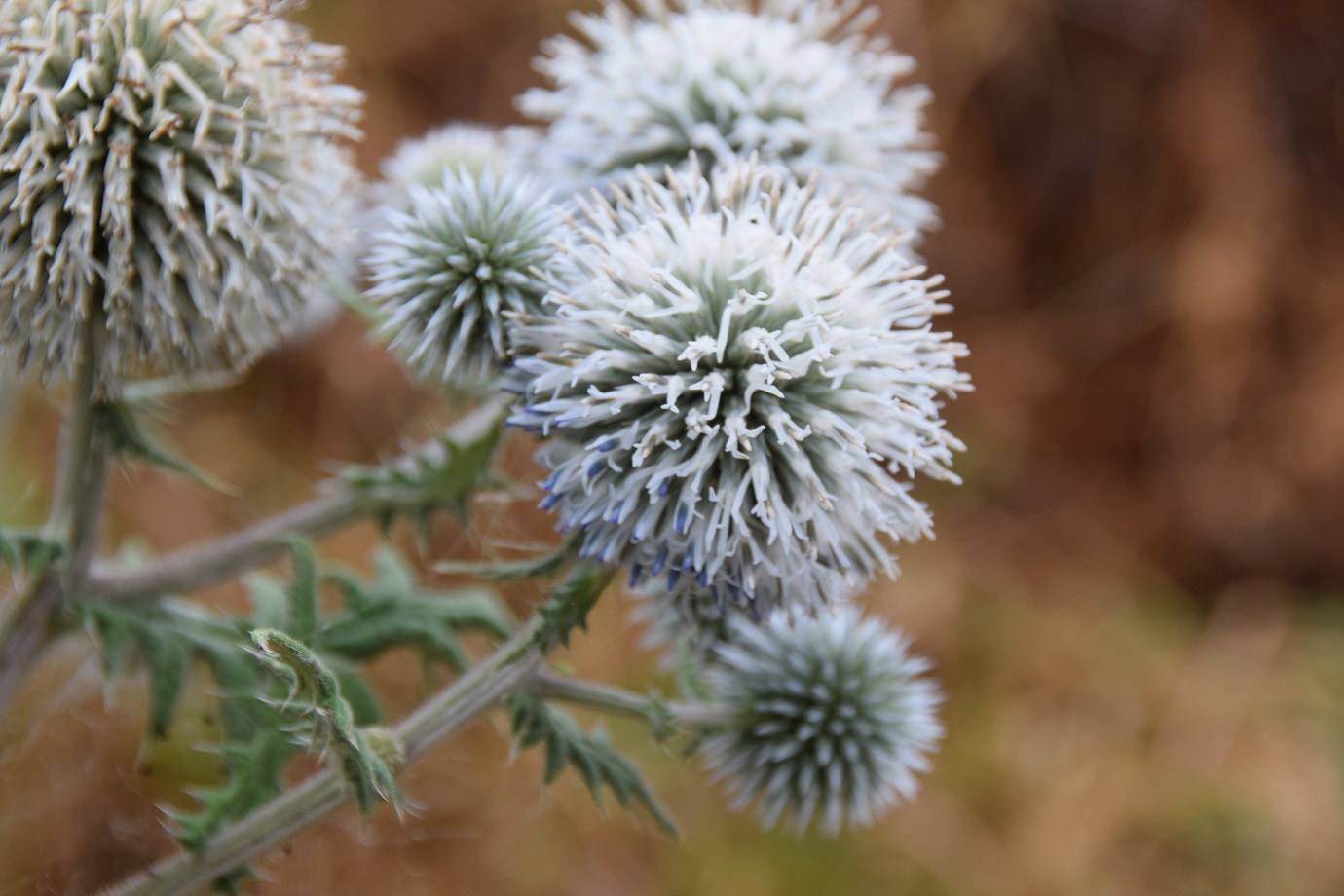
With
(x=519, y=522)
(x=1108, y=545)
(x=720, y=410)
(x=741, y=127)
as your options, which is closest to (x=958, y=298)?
(x=1108, y=545)

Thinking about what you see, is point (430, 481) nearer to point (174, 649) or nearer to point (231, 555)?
point (231, 555)

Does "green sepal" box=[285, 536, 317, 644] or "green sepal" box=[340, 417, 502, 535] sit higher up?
"green sepal" box=[340, 417, 502, 535]

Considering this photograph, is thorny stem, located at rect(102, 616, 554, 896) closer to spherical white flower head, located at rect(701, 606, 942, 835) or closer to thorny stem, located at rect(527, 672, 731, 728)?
thorny stem, located at rect(527, 672, 731, 728)

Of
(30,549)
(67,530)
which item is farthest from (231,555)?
(30,549)

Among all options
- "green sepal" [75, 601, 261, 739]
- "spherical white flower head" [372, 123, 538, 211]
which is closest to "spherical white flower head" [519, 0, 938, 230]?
"spherical white flower head" [372, 123, 538, 211]

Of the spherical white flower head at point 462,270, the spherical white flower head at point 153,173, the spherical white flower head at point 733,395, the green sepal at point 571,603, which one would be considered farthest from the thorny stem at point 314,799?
the spherical white flower head at point 153,173

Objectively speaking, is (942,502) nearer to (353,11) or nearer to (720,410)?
(353,11)
